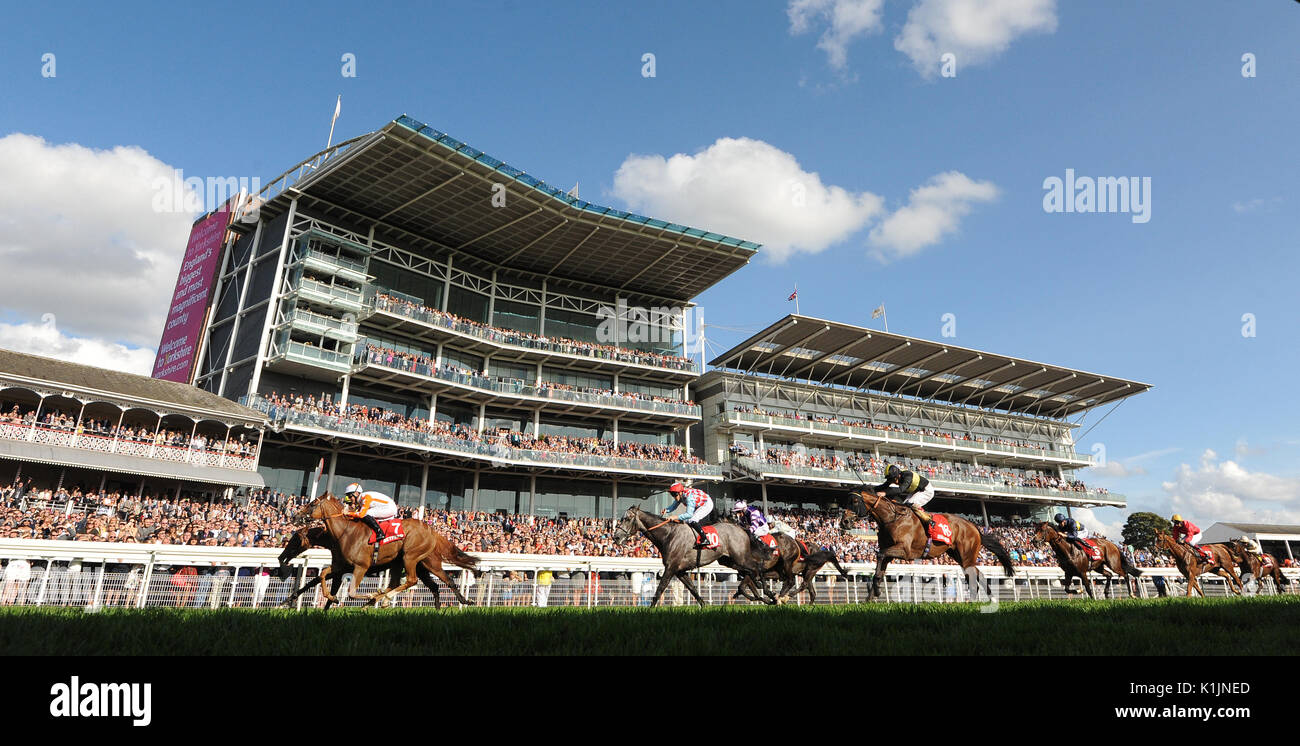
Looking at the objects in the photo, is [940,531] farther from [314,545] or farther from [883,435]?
[883,435]

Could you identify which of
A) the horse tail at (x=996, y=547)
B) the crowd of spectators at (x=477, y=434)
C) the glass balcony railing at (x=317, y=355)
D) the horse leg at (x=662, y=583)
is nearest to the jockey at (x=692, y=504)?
the horse leg at (x=662, y=583)

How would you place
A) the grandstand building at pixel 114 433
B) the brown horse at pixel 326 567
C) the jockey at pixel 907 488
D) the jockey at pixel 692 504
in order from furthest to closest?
the grandstand building at pixel 114 433 < the jockey at pixel 692 504 < the jockey at pixel 907 488 < the brown horse at pixel 326 567

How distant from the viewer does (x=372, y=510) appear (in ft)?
42.0

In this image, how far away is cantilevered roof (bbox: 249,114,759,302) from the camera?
37344 mm

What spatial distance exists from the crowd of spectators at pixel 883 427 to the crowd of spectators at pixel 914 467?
2.21 meters

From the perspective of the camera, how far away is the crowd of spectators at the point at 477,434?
3547 centimetres

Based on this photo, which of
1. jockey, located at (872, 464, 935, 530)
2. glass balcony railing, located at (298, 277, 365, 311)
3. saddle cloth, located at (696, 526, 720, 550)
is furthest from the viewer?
glass balcony railing, located at (298, 277, 365, 311)

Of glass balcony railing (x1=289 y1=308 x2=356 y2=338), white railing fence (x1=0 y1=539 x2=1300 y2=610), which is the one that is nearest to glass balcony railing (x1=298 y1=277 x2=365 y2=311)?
glass balcony railing (x1=289 y1=308 x2=356 y2=338)

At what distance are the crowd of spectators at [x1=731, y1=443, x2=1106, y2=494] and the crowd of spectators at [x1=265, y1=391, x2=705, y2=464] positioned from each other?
619 centimetres

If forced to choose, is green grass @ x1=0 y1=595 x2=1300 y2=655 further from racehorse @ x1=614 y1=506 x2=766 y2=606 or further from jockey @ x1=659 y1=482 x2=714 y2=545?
jockey @ x1=659 y1=482 x2=714 y2=545

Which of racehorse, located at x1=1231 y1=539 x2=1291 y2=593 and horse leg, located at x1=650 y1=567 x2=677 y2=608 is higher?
racehorse, located at x1=1231 y1=539 x2=1291 y2=593

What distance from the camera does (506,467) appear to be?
4153 cm

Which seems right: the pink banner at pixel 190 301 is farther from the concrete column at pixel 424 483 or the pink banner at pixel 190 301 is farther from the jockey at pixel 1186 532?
the jockey at pixel 1186 532
